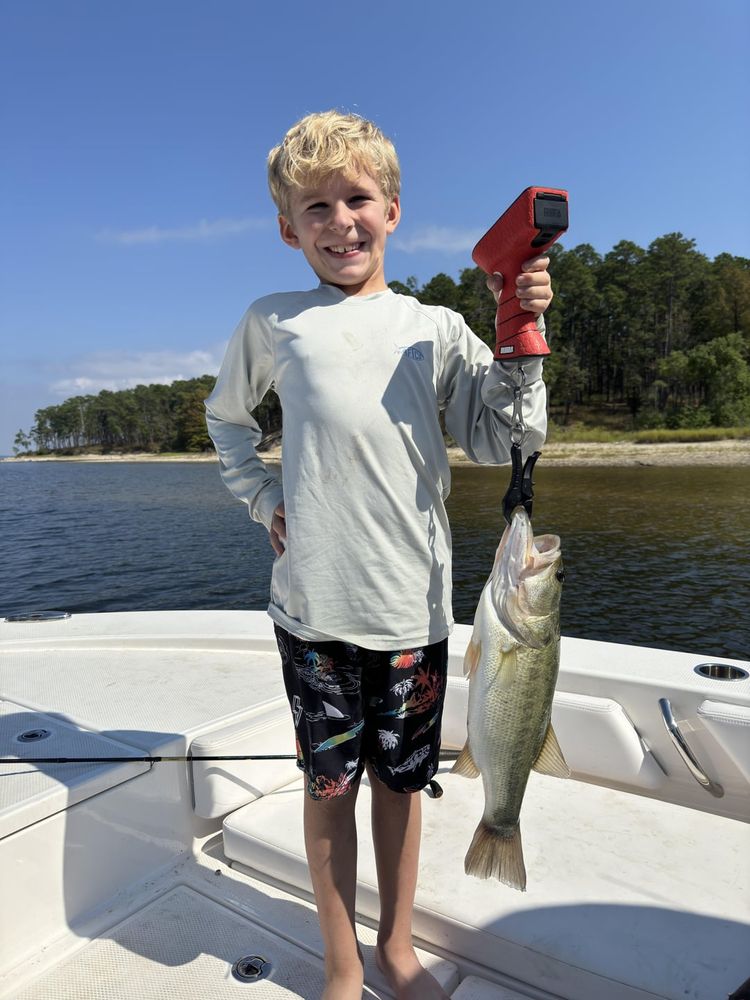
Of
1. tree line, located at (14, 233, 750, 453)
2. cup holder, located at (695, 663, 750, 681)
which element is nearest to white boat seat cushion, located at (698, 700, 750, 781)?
cup holder, located at (695, 663, 750, 681)

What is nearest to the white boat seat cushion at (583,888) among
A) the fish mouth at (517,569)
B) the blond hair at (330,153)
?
the fish mouth at (517,569)

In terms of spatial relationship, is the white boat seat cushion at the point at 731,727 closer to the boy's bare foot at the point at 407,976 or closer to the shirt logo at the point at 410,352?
the boy's bare foot at the point at 407,976

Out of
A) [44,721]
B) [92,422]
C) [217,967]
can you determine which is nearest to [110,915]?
[217,967]

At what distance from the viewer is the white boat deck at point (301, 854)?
2.13m

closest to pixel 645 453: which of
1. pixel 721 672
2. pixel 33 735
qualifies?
pixel 721 672

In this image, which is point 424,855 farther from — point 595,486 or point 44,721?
point 595,486

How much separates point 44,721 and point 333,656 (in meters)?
1.80

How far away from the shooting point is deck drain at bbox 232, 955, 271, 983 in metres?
2.17

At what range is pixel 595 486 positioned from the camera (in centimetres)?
3441

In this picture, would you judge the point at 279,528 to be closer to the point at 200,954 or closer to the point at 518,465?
the point at 518,465

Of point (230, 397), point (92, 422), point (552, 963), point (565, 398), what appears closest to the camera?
point (552, 963)

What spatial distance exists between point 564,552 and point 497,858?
17682 millimetres

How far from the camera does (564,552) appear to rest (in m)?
18.8

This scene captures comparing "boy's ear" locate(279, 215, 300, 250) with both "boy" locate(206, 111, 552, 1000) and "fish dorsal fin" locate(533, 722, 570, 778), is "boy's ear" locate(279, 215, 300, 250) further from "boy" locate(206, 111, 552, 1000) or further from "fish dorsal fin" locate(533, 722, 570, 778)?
"fish dorsal fin" locate(533, 722, 570, 778)
